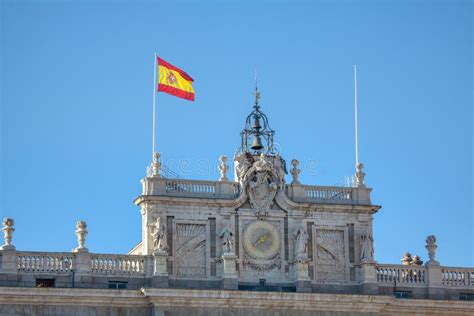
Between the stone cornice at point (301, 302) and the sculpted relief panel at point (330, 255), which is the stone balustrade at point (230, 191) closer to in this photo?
the sculpted relief panel at point (330, 255)

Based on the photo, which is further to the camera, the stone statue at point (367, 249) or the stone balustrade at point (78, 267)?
the stone statue at point (367, 249)

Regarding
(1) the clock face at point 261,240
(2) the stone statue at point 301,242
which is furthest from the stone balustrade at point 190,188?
(2) the stone statue at point 301,242

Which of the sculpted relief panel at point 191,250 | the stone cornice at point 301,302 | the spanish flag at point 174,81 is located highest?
the spanish flag at point 174,81

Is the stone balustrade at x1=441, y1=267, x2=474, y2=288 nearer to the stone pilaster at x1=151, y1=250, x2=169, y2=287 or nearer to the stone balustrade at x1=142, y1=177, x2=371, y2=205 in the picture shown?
the stone balustrade at x1=142, y1=177, x2=371, y2=205

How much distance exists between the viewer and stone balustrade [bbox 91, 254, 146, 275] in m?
61.4

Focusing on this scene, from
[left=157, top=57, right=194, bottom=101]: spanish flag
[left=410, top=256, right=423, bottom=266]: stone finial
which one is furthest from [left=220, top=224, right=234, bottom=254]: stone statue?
[left=410, top=256, right=423, bottom=266]: stone finial

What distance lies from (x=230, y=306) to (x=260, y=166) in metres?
6.02

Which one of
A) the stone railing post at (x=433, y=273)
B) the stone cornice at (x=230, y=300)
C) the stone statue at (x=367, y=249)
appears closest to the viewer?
the stone cornice at (x=230, y=300)

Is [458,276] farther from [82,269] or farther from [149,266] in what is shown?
[82,269]

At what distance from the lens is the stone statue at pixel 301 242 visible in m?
63.3

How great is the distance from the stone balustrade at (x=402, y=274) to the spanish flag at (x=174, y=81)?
35.6 ft

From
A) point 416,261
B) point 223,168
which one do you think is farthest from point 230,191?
point 416,261

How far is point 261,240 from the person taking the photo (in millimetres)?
63625

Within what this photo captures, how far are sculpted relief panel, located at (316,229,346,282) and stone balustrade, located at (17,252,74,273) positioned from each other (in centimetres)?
1046
